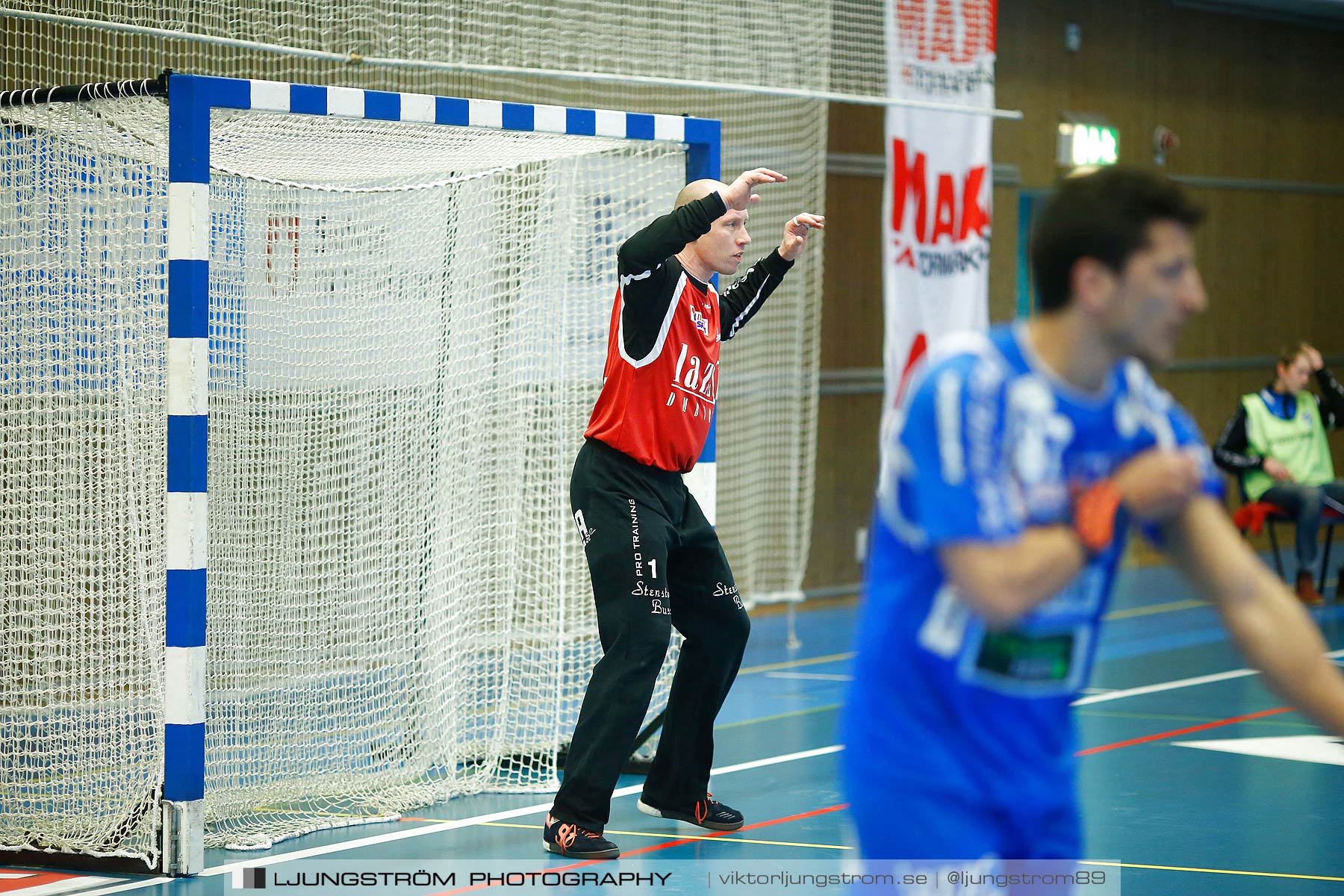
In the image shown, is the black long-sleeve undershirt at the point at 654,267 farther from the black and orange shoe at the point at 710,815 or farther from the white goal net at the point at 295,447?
the black and orange shoe at the point at 710,815

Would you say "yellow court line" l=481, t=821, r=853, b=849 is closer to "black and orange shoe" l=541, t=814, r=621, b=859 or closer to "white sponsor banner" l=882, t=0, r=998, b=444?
"black and orange shoe" l=541, t=814, r=621, b=859

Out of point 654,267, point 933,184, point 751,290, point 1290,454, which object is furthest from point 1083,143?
point 654,267

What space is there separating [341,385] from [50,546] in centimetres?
116

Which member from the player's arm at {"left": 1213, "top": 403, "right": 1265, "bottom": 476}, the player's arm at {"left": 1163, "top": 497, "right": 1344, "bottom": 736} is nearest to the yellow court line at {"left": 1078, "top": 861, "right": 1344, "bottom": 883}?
the player's arm at {"left": 1163, "top": 497, "right": 1344, "bottom": 736}

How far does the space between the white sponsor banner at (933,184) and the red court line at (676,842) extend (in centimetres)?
422

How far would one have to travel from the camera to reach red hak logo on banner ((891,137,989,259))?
387 inches

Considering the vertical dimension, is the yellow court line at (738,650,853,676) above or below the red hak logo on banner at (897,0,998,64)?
below

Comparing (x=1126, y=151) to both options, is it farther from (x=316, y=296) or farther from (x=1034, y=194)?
(x=316, y=296)

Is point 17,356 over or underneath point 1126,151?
underneath

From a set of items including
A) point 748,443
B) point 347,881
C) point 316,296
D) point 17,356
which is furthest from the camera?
point 748,443

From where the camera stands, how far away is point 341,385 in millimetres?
6199

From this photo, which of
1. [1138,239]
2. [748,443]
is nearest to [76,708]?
[1138,239]

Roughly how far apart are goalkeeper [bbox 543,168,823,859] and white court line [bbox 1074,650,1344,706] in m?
3.42

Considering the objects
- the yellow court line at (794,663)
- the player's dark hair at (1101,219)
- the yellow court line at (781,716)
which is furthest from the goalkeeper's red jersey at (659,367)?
the yellow court line at (794,663)
